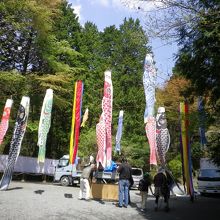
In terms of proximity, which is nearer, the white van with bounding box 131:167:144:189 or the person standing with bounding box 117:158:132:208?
the person standing with bounding box 117:158:132:208

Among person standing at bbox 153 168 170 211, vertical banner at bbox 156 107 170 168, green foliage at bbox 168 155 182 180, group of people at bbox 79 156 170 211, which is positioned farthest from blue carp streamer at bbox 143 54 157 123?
green foliage at bbox 168 155 182 180

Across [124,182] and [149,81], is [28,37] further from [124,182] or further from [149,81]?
[124,182]

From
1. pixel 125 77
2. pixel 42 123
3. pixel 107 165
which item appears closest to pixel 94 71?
pixel 125 77

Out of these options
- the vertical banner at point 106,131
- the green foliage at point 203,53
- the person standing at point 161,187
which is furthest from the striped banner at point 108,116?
the green foliage at point 203,53

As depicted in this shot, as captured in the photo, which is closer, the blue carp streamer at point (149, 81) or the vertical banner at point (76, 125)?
the blue carp streamer at point (149, 81)

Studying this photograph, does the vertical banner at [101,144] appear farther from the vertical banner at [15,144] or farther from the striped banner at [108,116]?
the vertical banner at [15,144]

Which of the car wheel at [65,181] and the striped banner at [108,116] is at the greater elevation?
the striped banner at [108,116]

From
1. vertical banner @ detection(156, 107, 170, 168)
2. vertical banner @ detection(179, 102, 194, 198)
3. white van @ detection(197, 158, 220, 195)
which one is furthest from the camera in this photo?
white van @ detection(197, 158, 220, 195)

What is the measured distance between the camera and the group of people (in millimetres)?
15359

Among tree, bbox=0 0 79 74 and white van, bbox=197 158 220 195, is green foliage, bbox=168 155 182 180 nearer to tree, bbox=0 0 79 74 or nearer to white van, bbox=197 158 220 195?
white van, bbox=197 158 220 195

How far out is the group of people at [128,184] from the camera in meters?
15.4

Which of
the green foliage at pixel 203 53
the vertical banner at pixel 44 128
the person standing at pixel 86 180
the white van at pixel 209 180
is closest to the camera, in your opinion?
the green foliage at pixel 203 53

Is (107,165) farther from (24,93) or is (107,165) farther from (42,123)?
(24,93)

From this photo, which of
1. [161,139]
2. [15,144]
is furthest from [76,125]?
[161,139]
